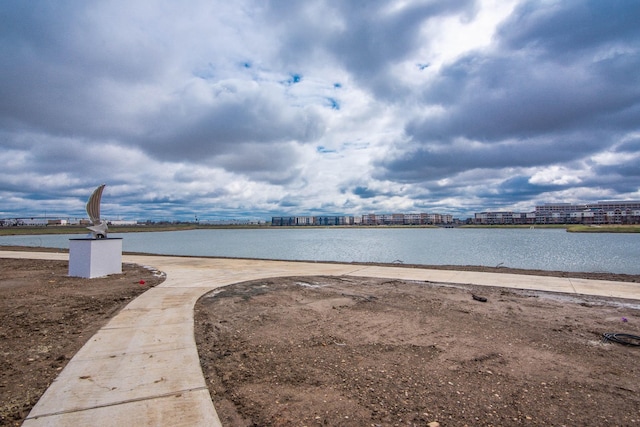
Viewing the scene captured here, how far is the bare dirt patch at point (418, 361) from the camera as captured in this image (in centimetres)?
359

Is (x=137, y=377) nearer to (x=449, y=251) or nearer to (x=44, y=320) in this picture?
(x=44, y=320)

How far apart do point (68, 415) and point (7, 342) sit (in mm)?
3224

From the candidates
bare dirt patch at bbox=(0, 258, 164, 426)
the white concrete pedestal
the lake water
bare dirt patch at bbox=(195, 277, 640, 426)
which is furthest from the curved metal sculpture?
the lake water

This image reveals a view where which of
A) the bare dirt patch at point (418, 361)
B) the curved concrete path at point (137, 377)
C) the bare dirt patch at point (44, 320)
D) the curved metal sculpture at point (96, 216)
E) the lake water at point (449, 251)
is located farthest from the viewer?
the lake water at point (449, 251)

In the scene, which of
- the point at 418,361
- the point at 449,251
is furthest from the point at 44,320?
the point at 449,251

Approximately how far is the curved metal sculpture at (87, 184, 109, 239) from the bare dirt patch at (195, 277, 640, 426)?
696 cm

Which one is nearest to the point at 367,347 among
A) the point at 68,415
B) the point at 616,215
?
the point at 68,415

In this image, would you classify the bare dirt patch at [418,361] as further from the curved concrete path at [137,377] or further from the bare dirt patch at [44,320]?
the bare dirt patch at [44,320]

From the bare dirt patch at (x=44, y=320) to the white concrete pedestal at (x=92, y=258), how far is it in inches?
14.0

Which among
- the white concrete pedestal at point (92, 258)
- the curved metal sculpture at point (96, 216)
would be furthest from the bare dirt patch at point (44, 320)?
the curved metal sculpture at point (96, 216)

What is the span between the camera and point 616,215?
573 ft

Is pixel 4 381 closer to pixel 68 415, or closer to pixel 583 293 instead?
pixel 68 415

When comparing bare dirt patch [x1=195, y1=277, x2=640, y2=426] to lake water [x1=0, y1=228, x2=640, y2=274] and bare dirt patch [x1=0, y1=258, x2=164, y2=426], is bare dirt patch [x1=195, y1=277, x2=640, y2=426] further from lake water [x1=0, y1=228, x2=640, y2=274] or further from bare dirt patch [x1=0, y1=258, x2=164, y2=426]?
lake water [x1=0, y1=228, x2=640, y2=274]

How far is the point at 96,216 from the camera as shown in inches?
526
